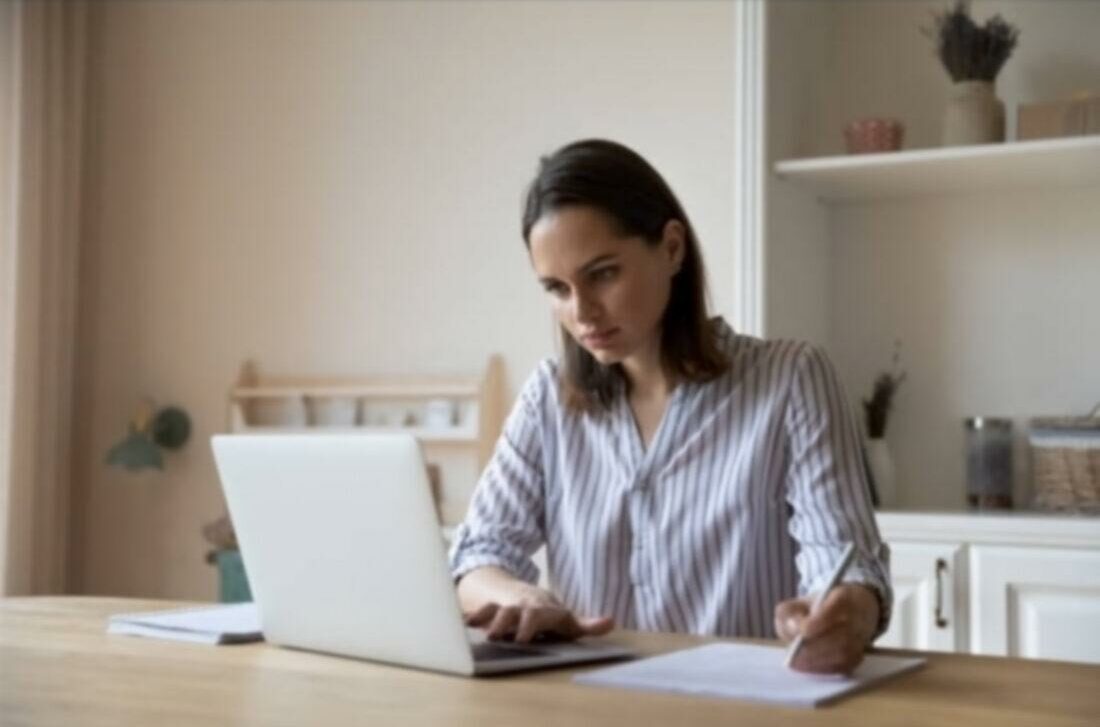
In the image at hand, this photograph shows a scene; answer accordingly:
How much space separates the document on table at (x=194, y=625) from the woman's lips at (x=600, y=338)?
487mm

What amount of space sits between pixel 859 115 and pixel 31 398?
2177 mm

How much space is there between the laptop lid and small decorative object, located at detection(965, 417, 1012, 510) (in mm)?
1673

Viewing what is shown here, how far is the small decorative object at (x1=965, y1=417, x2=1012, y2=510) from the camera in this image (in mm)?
2682

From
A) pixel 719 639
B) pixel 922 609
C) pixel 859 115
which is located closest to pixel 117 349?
pixel 859 115

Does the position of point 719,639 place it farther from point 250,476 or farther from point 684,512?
point 250,476

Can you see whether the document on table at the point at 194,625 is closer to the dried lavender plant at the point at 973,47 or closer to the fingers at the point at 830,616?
the fingers at the point at 830,616

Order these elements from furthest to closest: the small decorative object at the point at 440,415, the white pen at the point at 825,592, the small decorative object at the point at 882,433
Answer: the small decorative object at the point at 440,415 → the small decorative object at the point at 882,433 → the white pen at the point at 825,592

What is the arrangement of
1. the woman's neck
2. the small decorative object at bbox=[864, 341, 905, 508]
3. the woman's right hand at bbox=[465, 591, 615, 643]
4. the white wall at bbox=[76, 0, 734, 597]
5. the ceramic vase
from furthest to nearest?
the white wall at bbox=[76, 0, 734, 597] < the small decorative object at bbox=[864, 341, 905, 508] < the ceramic vase < the woman's neck < the woman's right hand at bbox=[465, 591, 615, 643]

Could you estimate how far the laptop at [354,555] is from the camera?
1225 mm

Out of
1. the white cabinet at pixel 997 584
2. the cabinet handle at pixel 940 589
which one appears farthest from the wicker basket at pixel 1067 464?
the cabinet handle at pixel 940 589

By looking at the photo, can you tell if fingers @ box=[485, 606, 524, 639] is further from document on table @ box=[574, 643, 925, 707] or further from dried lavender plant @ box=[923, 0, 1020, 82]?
dried lavender plant @ box=[923, 0, 1020, 82]

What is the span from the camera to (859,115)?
9.70ft

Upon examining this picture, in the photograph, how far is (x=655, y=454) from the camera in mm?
1724

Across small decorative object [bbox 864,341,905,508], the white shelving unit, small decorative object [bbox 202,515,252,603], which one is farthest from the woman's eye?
small decorative object [bbox 202,515,252,603]
